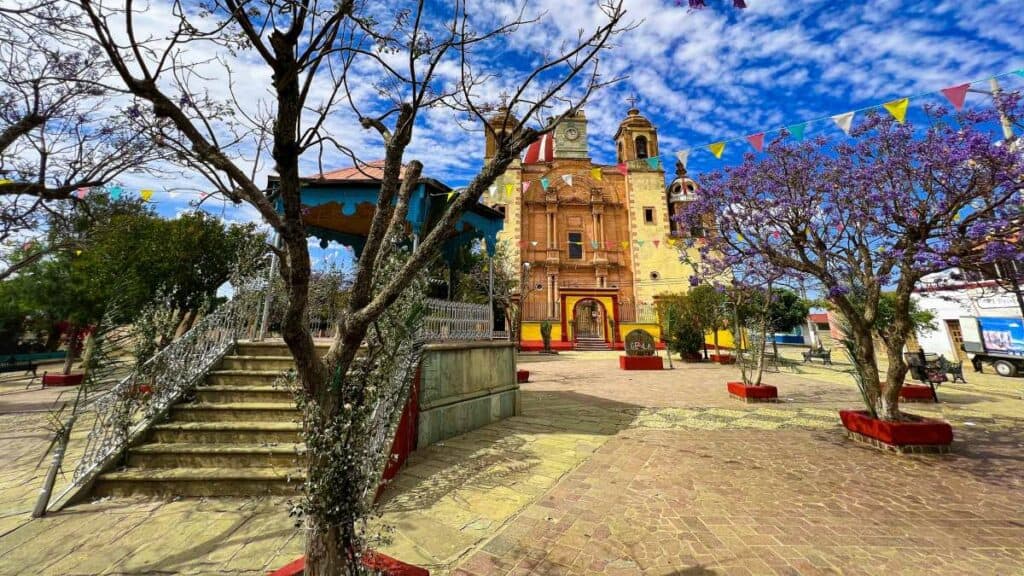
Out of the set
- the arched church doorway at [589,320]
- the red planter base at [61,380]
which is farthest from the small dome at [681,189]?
the red planter base at [61,380]

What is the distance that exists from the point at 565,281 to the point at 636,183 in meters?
10.1

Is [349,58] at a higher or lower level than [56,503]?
higher

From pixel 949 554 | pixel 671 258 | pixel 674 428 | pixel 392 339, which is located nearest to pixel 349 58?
pixel 392 339

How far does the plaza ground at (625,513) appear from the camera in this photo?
281 cm

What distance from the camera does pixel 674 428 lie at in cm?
673

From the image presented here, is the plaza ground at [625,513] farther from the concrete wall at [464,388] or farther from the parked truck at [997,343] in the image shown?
the parked truck at [997,343]

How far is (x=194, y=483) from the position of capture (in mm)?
3916

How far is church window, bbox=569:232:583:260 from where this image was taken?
30.2 metres

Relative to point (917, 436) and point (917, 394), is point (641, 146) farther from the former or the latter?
point (917, 436)

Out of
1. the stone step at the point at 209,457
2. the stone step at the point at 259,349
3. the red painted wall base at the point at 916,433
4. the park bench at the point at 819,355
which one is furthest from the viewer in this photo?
the park bench at the point at 819,355

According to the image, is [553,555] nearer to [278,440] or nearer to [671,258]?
[278,440]

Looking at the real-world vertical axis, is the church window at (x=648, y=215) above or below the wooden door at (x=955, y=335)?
above

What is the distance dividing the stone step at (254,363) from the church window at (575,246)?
2593 centimetres

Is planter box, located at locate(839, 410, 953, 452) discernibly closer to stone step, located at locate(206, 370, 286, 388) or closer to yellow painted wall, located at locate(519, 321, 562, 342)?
stone step, located at locate(206, 370, 286, 388)
